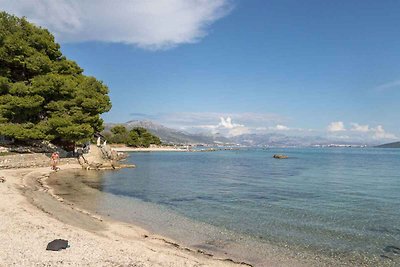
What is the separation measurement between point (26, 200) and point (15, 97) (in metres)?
30.6

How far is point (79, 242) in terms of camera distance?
44.0ft

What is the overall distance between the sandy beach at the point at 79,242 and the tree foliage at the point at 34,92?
3052 centimetres

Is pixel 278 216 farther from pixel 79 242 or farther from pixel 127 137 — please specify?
pixel 127 137

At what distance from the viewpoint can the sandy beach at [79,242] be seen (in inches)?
451

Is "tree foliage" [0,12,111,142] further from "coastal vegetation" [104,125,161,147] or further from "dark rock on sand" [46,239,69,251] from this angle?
"coastal vegetation" [104,125,161,147]

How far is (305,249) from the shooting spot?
15.4 metres

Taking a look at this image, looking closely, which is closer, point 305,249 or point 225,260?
point 225,260

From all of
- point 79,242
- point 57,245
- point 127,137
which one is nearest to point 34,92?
point 79,242

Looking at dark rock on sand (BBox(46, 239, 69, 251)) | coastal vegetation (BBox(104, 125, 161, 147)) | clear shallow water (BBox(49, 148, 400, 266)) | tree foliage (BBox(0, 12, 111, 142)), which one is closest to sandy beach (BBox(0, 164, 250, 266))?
dark rock on sand (BBox(46, 239, 69, 251))

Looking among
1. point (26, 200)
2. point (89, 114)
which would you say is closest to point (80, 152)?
point (89, 114)

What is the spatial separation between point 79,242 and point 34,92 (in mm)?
42155

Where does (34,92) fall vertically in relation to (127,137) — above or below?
above

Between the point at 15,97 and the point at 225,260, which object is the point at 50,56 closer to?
the point at 15,97

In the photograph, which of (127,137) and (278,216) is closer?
(278,216)
